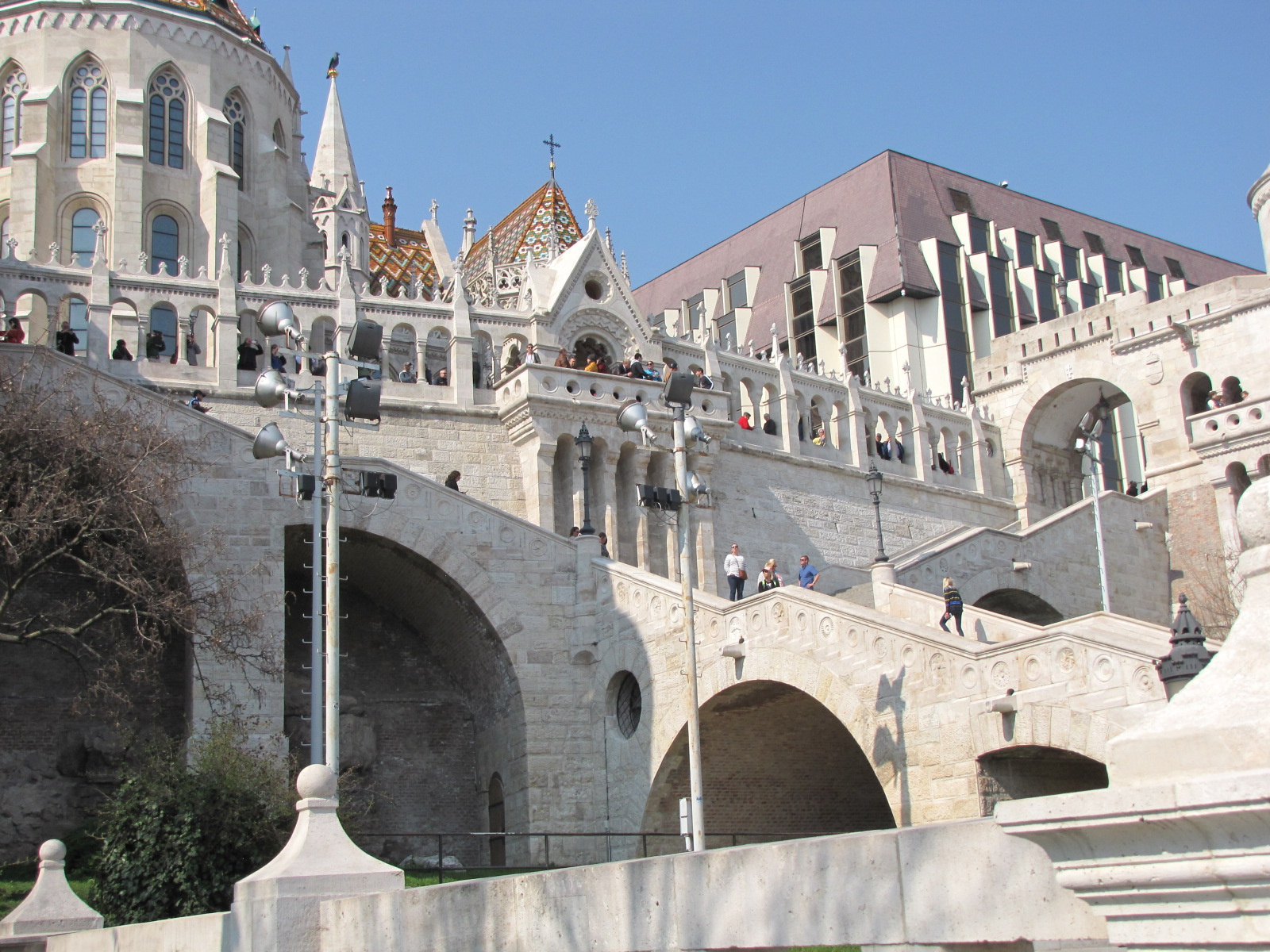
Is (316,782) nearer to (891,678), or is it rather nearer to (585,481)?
(891,678)

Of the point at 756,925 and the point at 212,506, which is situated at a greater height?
the point at 212,506

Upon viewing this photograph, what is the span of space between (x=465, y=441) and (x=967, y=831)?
87.3ft

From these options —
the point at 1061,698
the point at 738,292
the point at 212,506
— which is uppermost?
the point at 738,292

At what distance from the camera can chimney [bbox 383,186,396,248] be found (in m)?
51.0

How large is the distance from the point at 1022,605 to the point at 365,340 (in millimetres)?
20037

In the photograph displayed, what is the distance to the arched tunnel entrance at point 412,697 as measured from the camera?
82.6ft

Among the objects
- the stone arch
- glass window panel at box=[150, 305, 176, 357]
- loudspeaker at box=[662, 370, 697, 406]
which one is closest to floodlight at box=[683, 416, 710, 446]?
loudspeaker at box=[662, 370, 697, 406]

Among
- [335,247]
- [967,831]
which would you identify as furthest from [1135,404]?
[967,831]

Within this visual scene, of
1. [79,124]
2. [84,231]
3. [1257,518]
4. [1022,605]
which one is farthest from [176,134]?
[1257,518]

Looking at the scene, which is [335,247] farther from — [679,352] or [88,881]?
[88,881]

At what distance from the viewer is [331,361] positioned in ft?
59.3

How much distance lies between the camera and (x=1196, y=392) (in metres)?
39.8

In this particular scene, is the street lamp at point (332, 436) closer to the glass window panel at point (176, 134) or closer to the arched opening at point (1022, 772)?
the arched opening at point (1022, 772)

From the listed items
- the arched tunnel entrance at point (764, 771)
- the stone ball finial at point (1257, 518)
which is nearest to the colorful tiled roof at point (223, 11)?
the arched tunnel entrance at point (764, 771)
